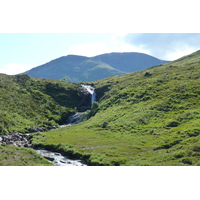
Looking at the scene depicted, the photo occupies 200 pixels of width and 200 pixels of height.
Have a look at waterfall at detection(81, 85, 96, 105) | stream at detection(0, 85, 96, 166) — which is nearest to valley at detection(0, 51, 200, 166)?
stream at detection(0, 85, 96, 166)

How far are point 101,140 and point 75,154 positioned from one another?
11.4 meters

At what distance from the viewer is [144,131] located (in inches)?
2274

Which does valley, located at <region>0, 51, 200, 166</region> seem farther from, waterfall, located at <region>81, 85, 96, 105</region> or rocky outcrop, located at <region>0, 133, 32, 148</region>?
waterfall, located at <region>81, 85, 96, 105</region>

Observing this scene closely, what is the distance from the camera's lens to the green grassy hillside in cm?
7312

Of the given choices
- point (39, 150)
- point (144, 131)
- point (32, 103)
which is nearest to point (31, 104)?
point (32, 103)

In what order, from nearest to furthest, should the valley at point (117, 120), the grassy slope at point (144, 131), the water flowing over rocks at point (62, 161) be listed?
the grassy slope at point (144, 131) → the water flowing over rocks at point (62, 161) → the valley at point (117, 120)

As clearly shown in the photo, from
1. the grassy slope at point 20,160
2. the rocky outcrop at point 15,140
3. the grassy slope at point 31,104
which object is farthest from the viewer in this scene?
the grassy slope at point 31,104

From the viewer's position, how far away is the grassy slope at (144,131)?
121ft

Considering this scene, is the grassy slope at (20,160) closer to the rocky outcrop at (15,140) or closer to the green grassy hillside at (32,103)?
the rocky outcrop at (15,140)

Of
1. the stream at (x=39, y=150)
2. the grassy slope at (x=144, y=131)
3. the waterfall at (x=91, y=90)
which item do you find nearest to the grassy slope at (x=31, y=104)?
the stream at (x=39, y=150)

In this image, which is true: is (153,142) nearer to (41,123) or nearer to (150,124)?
(150,124)

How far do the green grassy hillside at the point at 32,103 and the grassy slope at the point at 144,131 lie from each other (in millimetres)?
13440

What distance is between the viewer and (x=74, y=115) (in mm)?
98875

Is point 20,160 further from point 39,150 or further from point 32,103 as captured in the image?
point 32,103
